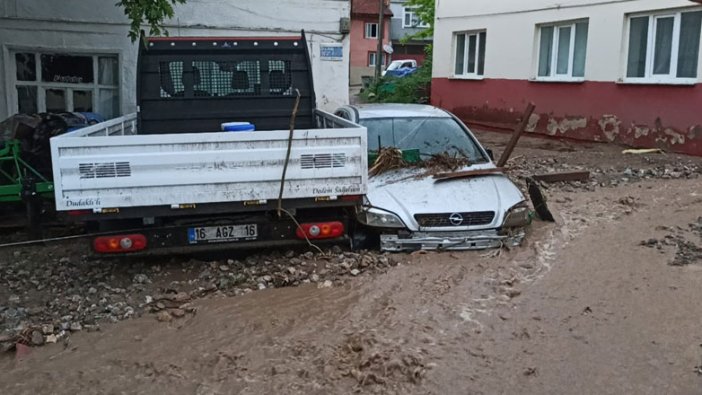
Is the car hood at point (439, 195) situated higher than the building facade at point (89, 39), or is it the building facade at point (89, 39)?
the building facade at point (89, 39)

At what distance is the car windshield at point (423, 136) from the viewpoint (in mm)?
7719

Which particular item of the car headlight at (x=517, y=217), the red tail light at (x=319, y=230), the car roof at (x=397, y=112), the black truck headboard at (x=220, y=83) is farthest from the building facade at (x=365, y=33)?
the red tail light at (x=319, y=230)

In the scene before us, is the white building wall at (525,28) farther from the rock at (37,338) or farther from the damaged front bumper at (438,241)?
the rock at (37,338)

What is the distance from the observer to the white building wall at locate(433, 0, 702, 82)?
14.4 metres

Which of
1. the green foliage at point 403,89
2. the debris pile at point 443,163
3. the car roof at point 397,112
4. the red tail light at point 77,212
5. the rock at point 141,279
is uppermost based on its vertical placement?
the green foliage at point 403,89

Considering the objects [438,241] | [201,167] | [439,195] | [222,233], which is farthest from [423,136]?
[201,167]

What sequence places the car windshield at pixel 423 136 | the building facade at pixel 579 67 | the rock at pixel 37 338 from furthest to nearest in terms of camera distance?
the building facade at pixel 579 67
the car windshield at pixel 423 136
the rock at pixel 37 338

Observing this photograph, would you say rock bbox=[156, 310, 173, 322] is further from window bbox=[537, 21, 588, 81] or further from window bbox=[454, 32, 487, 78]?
window bbox=[454, 32, 487, 78]

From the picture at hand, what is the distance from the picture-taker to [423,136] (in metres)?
7.89

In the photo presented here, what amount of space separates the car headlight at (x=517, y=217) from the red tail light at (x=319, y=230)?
A: 63.1 inches

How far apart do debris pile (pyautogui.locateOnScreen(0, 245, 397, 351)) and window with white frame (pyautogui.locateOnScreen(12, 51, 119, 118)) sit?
180 inches

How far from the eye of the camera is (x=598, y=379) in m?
4.28

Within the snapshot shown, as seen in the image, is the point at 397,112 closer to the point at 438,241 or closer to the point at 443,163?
the point at 443,163

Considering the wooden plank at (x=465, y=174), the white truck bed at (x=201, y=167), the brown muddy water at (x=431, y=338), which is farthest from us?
the wooden plank at (x=465, y=174)
